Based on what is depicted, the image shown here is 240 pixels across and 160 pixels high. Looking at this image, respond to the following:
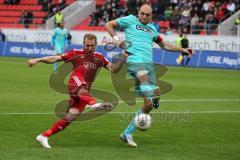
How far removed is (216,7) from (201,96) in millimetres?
23694

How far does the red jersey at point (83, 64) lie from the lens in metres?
11.8

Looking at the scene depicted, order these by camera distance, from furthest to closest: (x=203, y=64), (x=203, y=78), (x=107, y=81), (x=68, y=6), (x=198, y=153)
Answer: (x=68, y=6)
(x=203, y=64)
(x=203, y=78)
(x=107, y=81)
(x=198, y=153)

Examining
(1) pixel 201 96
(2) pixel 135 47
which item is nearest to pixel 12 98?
(1) pixel 201 96

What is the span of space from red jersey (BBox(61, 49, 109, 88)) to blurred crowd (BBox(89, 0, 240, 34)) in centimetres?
3228

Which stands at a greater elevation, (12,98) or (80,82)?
(80,82)

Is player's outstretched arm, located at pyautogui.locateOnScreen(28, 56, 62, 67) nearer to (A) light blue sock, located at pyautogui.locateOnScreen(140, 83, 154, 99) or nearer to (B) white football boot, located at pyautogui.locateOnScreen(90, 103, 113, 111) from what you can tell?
(B) white football boot, located at pyautogui.locateOnScreen(90, 103, 113, 111)

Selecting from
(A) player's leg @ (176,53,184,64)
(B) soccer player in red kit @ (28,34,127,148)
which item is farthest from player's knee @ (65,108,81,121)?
(A) player's leg @ (176,53,184,64)

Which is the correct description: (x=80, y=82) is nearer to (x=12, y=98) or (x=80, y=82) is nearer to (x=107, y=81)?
(x=12, y=98)

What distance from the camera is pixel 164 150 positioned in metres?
11.4

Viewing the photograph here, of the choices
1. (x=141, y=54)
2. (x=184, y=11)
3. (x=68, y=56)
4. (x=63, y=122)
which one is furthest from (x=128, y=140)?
(x=184, y=11)

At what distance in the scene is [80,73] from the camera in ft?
38.8

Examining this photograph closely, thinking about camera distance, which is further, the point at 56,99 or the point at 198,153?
the point at 56,99

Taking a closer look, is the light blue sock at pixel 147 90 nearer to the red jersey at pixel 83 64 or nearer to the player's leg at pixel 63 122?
the red jersey at pixel 83 64

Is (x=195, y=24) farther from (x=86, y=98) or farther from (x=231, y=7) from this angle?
(x=86, y=98)
